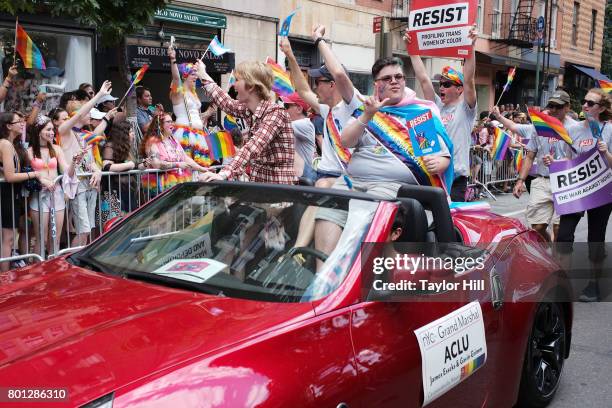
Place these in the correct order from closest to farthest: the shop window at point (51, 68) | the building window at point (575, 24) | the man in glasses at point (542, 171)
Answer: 1. the man in glasses at point (542, 171)
2. the shop window at point (51, 68)
3. the building window at point (575, 24)

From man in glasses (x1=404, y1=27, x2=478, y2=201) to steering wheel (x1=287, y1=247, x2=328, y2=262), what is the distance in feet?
11.0

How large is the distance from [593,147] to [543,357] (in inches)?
129

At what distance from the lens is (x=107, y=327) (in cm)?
243

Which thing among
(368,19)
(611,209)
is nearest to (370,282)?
(611,209)

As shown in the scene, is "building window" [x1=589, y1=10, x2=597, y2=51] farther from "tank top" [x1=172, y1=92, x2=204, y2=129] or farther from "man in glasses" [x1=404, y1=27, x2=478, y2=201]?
"man in glasses" [x1=404, y1=27, x2=478, y2=201]

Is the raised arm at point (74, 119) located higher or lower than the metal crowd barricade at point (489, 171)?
higher

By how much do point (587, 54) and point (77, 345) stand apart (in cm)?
4090

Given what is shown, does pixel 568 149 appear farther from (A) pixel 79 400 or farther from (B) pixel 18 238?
(A) pixel 79 400

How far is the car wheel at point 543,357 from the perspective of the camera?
3.90 m

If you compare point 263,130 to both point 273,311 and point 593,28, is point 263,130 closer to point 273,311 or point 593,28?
point 273,311

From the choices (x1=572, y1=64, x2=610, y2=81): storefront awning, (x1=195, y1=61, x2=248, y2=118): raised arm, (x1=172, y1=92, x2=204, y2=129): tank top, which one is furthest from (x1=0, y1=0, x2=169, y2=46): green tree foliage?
(x1=572, y1=64, x2=610, y2=81): storefront awning

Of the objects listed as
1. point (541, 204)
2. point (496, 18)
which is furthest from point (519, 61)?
point (541, 204)

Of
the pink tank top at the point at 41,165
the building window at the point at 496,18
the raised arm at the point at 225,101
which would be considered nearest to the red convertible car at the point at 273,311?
the raised arm at the point at 225,101

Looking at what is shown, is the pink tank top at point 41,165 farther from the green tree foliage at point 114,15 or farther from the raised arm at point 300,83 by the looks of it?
the raised arm at point 300,83
